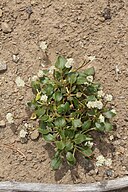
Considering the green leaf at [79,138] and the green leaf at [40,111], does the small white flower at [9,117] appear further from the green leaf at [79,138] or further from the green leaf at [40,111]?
the green leaf at [79,138]

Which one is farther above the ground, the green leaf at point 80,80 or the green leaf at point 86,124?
the green leaf at point 80,80

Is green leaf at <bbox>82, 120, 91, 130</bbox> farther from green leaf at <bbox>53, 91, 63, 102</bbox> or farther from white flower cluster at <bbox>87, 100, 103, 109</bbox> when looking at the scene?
green leaf at <bbox>53, 91, 63, 102</bbox>

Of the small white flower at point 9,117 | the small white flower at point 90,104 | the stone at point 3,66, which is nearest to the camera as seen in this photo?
the small white flower at point 90,104

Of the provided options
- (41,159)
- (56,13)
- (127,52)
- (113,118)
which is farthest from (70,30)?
(41,159)

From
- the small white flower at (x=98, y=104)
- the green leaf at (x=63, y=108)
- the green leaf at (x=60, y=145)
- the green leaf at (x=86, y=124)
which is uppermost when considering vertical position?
the small white flower at (x=98, y=104)

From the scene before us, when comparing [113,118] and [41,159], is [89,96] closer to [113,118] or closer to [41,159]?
[113,118]

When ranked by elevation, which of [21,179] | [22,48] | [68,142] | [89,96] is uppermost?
[22,48]

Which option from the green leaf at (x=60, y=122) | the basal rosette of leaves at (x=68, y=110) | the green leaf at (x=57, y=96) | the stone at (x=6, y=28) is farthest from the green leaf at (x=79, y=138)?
the stone at (x=6, y=28)
